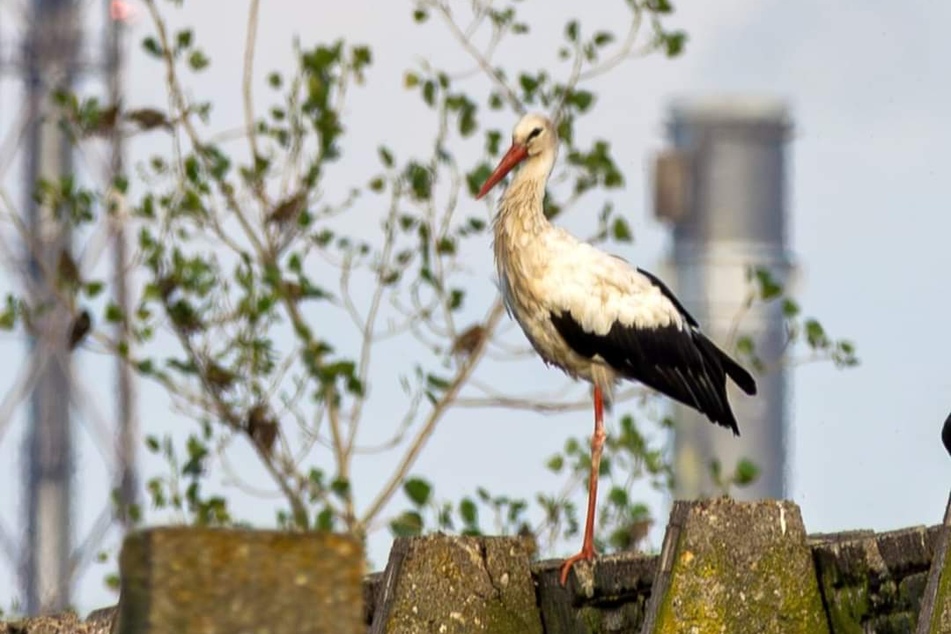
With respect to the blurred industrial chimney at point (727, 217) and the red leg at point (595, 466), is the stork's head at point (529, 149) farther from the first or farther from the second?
the blurred industrial chimney at point (727, 217)

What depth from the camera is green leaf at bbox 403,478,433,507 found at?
1398cm

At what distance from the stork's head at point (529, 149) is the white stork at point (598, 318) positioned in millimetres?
362

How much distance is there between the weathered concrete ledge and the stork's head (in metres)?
5.17

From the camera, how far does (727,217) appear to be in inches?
2926

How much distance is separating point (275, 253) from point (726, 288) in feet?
180

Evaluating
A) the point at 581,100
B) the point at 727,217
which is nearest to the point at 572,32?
the point at 581,100

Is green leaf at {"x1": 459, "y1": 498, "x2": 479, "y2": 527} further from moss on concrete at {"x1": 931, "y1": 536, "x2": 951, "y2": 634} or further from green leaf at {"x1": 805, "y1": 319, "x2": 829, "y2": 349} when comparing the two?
moss on concrete at {"x1": 931, "y1": 536, "x2": 951, "y2": 634}

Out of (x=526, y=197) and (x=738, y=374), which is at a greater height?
(x=526, y=197)

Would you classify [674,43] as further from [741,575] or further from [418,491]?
[741,575]

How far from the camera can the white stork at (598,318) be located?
37.8 ft

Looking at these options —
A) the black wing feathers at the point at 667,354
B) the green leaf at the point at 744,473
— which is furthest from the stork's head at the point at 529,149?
the green leaf at the point at 744,473

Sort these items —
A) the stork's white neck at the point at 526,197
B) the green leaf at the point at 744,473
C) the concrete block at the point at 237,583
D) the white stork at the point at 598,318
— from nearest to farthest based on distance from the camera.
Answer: the concrete block at the point at 237,583 → the white stork at the point at 598,318 → the stork's white neck at the point at 526,197 → the green leaf at the point at 744,473

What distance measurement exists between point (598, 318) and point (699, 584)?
19.3ft

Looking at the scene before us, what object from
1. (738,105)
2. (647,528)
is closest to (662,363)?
(647,528)
